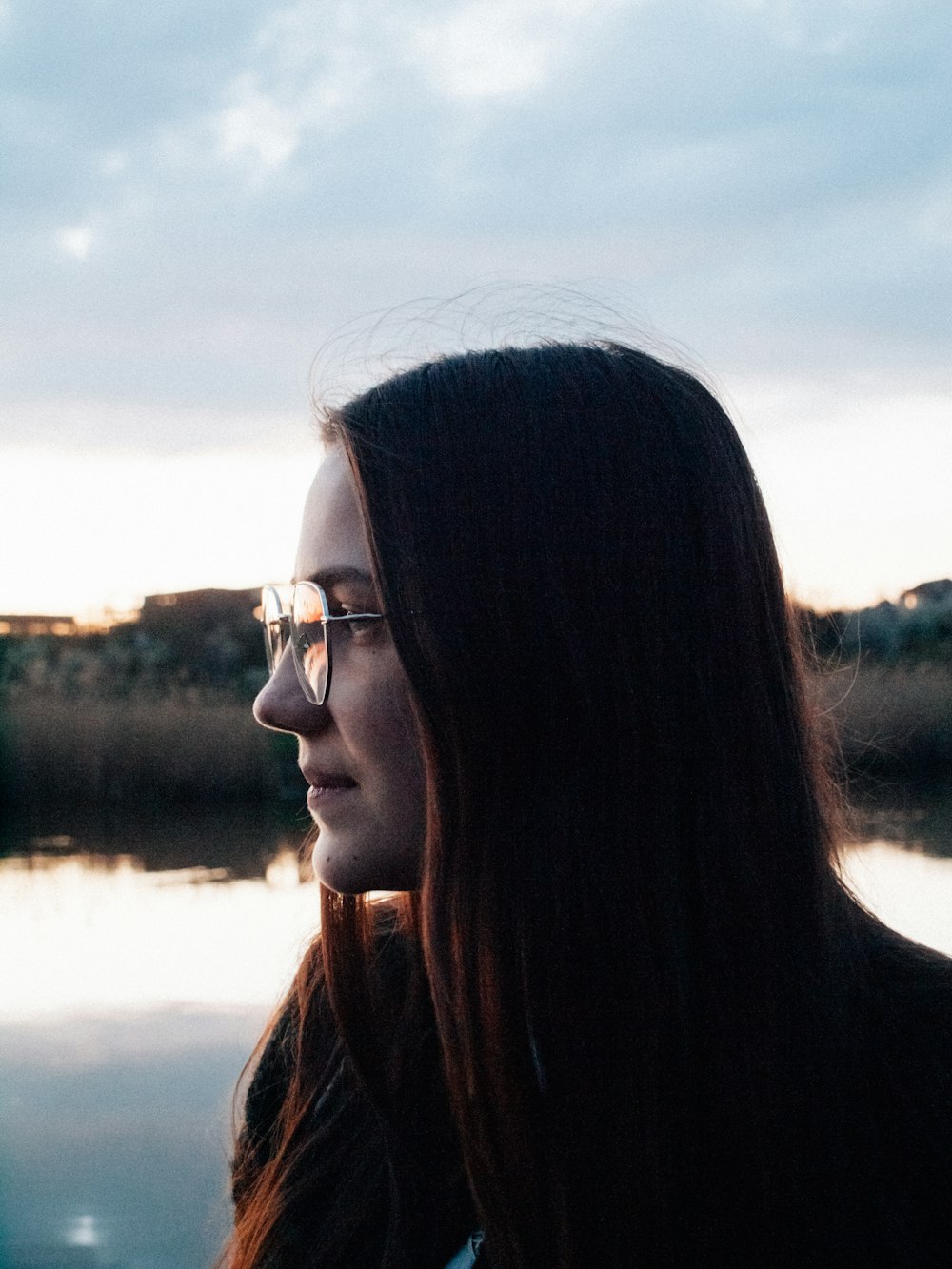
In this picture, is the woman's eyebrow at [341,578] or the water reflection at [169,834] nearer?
the woman's eyebrow at [341,578]

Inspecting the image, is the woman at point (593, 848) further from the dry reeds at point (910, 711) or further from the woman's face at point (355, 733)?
the dry reeds at point (910, 711)

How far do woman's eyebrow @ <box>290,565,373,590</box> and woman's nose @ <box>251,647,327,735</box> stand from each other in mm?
94

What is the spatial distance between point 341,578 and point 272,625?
23 centimetres

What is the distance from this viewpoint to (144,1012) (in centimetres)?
382

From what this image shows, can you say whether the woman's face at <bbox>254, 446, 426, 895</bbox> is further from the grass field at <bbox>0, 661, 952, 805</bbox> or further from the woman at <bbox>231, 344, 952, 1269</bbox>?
the grass field at <bbox>0, 661, 952, 805</bbox>

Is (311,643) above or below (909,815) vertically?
above

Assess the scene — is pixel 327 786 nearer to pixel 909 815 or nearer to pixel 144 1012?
pixel 144 1012

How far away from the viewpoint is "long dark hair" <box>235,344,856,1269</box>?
3.20ft

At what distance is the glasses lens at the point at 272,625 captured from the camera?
127 centimetres

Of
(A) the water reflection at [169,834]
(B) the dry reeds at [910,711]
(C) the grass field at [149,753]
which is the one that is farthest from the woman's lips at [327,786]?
(C) the grass field at [149,753]

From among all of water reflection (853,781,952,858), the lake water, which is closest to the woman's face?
the lake water

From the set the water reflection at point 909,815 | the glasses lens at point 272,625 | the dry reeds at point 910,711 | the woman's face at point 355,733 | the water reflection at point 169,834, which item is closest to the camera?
the woman's face at point 355,733

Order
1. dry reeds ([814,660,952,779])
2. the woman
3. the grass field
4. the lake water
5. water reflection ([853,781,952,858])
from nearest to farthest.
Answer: the woman, the lake water, water reflection ([853,781,952,858]), dry reeds ([814,660,952,779]), the grass field

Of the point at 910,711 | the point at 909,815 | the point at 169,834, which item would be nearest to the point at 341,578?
the point at 909,815
